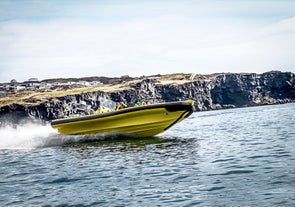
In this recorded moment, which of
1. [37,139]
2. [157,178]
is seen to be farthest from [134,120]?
[157,178]

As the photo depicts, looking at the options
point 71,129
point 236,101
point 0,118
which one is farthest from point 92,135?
point 236,101

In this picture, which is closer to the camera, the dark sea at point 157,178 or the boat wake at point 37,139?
the dark sea at point 157,178

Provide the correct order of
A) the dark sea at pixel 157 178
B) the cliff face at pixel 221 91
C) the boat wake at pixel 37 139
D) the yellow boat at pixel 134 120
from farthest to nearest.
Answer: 1. the cliff face at pixel 221 91
2. the boat wake at pixel 37 139
3. the yellow boat at pixel 134 120
4. the dark sea at pixel 157 178

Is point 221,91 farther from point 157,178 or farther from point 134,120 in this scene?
point 157,178

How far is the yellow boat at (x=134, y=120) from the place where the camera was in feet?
71.2

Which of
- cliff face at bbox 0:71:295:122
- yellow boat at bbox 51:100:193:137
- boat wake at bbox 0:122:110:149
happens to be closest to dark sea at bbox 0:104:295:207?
yellow boat at bbox 51:100:193:137

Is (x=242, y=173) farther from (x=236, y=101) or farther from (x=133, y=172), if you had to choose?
(x=236, y=101)

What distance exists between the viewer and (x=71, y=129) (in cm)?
2389

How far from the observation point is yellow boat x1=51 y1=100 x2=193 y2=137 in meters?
21.7

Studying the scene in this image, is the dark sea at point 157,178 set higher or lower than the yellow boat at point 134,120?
lower

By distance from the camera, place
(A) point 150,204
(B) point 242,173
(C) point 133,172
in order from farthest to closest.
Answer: (C) point 133,172 < (B) point 242,173 < (A) point 150,204

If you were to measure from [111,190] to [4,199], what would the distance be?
2887mm

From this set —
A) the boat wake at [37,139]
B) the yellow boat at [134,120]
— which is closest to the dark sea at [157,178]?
the yellow boat at [134,120]

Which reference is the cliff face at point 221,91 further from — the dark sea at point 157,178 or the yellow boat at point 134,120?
the dark sea at point 157,178
